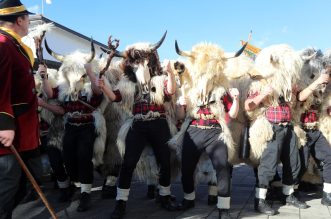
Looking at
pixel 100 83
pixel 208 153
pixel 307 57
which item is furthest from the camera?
pixel 307 57

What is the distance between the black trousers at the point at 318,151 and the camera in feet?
14.7

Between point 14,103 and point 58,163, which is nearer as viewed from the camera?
point 14,103

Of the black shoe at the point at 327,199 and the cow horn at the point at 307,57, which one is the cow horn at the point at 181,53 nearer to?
the cow horn at the point at 307,57

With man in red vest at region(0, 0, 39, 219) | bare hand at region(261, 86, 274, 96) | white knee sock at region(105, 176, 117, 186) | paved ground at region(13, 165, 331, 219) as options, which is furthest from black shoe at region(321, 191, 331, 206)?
man in red vest at region(0, 0, 39, 219)

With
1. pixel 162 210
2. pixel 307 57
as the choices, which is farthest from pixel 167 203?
pixel 307 57

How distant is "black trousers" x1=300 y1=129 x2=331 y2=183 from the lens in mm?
4477

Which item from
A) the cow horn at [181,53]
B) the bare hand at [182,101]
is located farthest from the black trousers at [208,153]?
the cow horn at [181,53]

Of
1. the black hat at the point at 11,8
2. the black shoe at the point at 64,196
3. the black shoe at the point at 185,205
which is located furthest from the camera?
the black shoe at the point at 64,196

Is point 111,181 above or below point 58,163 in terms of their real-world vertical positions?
below

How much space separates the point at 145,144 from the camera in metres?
4.24

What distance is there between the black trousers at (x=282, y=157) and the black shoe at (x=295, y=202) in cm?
18

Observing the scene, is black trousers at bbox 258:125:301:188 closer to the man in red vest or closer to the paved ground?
the paved ground

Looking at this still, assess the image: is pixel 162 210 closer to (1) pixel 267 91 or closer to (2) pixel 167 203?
(2) pixel 167 203

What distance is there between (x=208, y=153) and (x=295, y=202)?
1275 mm
